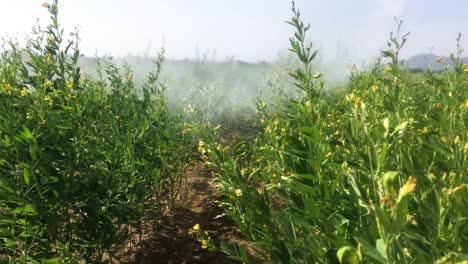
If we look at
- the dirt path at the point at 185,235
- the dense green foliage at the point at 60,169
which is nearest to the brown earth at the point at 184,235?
the dirt path at the point at 185,235

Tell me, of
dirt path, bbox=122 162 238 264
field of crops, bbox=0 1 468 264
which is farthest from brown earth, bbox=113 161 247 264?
field of crops, bbox=0 1 468 264

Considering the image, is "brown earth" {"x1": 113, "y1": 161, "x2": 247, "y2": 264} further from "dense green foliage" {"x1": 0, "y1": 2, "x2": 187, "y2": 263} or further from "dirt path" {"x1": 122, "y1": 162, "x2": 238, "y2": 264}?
"dense green foliage" {"x1": 0, "y1": 2, "x2": 187, "y2": 263}

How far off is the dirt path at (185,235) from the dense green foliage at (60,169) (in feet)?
1.20

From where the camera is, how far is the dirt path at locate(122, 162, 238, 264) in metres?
2.87

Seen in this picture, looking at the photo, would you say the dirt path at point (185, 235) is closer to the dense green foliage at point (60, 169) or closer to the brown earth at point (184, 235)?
the brown earth at point (184, 235)

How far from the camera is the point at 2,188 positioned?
186 cm

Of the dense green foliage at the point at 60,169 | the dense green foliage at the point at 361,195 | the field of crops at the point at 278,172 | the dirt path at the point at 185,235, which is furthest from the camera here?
the dirt path at the point at 185,235

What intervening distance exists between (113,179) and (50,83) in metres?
0.82

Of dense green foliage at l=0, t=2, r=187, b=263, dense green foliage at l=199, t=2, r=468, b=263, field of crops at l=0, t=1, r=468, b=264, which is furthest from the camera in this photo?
dense green foliage at l=0, t=2, r=187, b=263

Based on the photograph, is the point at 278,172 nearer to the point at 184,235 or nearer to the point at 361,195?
the point at 184,235

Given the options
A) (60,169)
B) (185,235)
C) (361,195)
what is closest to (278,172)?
(60,169)

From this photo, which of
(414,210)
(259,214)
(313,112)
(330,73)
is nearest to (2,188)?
(259,214)

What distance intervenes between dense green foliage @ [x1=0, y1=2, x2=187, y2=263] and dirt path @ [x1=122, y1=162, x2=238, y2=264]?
366 mm

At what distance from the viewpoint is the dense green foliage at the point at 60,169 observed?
189 cm
